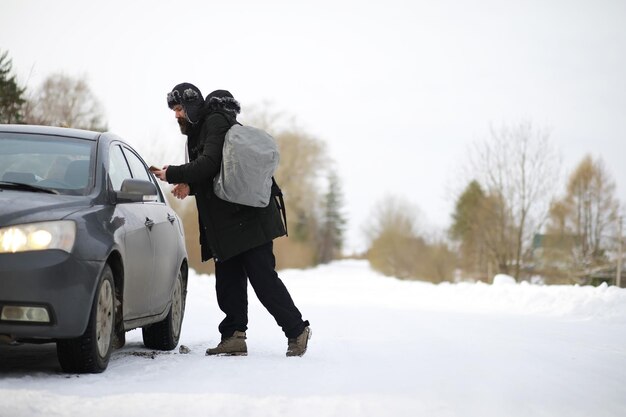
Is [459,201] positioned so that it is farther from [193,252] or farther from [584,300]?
[584,300]

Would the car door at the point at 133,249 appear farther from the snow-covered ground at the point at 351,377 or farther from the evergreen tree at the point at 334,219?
the evergreen tree at the point at 334,219

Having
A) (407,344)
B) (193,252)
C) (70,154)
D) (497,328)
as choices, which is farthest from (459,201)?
(70,154)

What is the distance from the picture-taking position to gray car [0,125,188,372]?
4.97 m

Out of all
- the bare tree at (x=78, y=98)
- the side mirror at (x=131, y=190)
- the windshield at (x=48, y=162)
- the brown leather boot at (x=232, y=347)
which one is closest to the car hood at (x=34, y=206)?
the windshield at (x=48, y=162)

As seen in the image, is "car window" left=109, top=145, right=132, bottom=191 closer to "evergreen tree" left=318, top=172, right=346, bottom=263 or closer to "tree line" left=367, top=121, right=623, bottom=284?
"tree line" left=367, top=121, right=623, bottom=284

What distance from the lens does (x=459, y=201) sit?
40.9m

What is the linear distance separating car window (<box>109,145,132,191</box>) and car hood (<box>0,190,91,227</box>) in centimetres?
69

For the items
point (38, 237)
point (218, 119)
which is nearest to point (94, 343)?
point (38, 237)

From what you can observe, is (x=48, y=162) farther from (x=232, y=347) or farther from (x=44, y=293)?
(x=232, y=347)

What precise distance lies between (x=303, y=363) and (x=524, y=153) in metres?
31.8

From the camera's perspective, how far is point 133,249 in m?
6.12

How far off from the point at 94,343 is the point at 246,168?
74.1 inches

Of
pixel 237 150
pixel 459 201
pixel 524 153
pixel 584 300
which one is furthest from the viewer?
pixel 459 201

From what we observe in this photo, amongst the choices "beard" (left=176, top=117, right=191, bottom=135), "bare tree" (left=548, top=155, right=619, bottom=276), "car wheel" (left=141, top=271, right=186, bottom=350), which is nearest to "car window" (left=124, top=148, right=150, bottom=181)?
"beard" (left=176, top=117, right=191, bottom=135)
